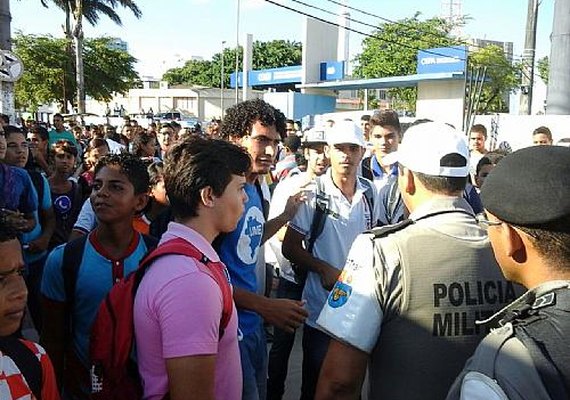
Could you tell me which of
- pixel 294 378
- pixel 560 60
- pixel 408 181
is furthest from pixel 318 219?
pixel 560 60

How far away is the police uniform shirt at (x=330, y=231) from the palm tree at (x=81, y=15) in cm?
2555

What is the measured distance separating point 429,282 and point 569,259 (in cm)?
54

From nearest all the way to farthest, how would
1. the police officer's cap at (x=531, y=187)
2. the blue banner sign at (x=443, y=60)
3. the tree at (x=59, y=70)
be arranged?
the police officer's cap at (x=531, y=187) → the blue banner sign at (x=443, y=60) → the tree at (x=59, y=70)

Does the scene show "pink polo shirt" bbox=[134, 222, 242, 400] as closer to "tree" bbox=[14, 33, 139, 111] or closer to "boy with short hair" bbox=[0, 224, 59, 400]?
"boy with short hair" bbox=[0, 224, 59, 400]

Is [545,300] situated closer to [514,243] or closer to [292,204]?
[514,243]

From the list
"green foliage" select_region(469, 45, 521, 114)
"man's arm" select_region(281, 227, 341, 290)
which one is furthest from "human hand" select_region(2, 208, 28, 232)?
"green foliage" select_region(469, 45, 521, 114)

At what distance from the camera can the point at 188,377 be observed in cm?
158

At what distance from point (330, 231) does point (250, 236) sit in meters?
0.67

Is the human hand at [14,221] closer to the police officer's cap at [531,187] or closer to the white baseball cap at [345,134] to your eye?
the police officer's cap at [531,187]

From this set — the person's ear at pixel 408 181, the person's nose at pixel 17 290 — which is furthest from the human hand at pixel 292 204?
the person's nose at pixel 17 290

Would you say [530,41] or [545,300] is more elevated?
[530,41]

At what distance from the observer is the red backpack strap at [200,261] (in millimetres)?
1712

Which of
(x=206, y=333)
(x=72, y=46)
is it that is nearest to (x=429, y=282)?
(x=206, y=333)

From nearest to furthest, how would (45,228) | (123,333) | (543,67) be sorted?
(123,333)
(45,228)
(543,67)
